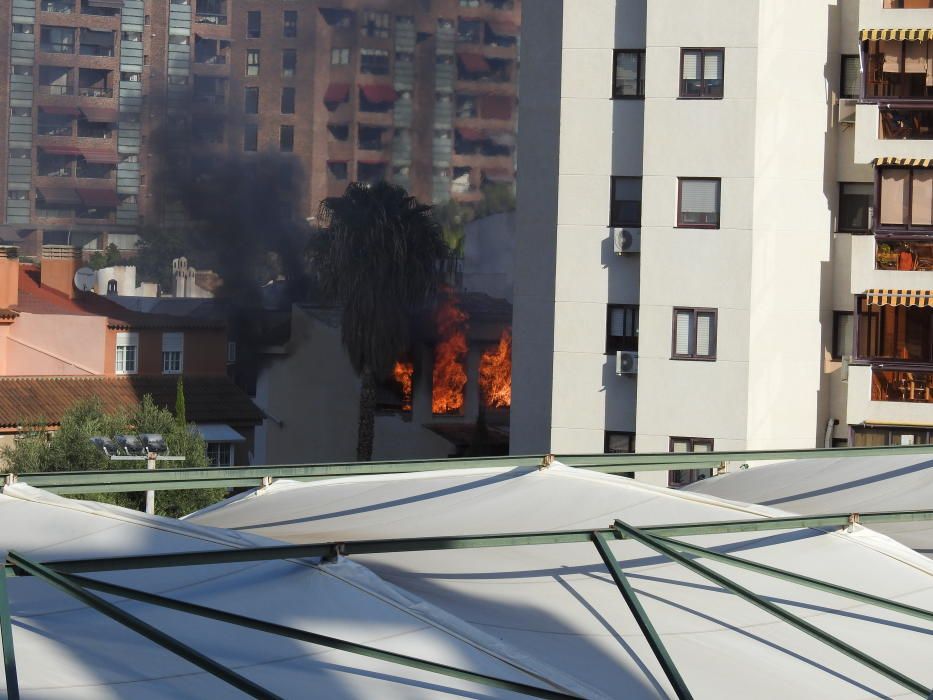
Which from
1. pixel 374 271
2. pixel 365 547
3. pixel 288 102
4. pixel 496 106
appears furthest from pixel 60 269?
pixel 365 547

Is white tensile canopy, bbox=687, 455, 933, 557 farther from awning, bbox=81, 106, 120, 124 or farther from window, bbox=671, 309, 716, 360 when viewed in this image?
awning, bbox=81, 106, 120, 124

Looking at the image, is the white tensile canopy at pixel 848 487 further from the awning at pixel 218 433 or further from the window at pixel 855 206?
the awning at pixel 218 433

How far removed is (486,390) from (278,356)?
7568 mm

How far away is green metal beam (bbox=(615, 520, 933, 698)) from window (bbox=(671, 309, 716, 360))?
18.7 m

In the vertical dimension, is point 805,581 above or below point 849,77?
below

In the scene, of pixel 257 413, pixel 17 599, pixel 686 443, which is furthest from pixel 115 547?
pixel 257 413

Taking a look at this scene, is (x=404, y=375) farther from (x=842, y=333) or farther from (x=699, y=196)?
(x=699, y=196)

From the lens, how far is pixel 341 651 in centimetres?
795

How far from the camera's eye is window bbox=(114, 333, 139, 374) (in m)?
52.4

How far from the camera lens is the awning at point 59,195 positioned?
6431 cm

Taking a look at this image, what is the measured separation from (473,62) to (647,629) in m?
56.4

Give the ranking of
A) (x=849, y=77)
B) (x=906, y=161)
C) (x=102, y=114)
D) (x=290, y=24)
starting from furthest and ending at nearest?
(x=102, y=114) → (x=290, y=24) → (x=849, y=77) → (x=906, y=161)

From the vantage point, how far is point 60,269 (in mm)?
58156

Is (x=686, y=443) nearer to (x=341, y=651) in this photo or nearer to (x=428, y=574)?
(x=428, y=574)
